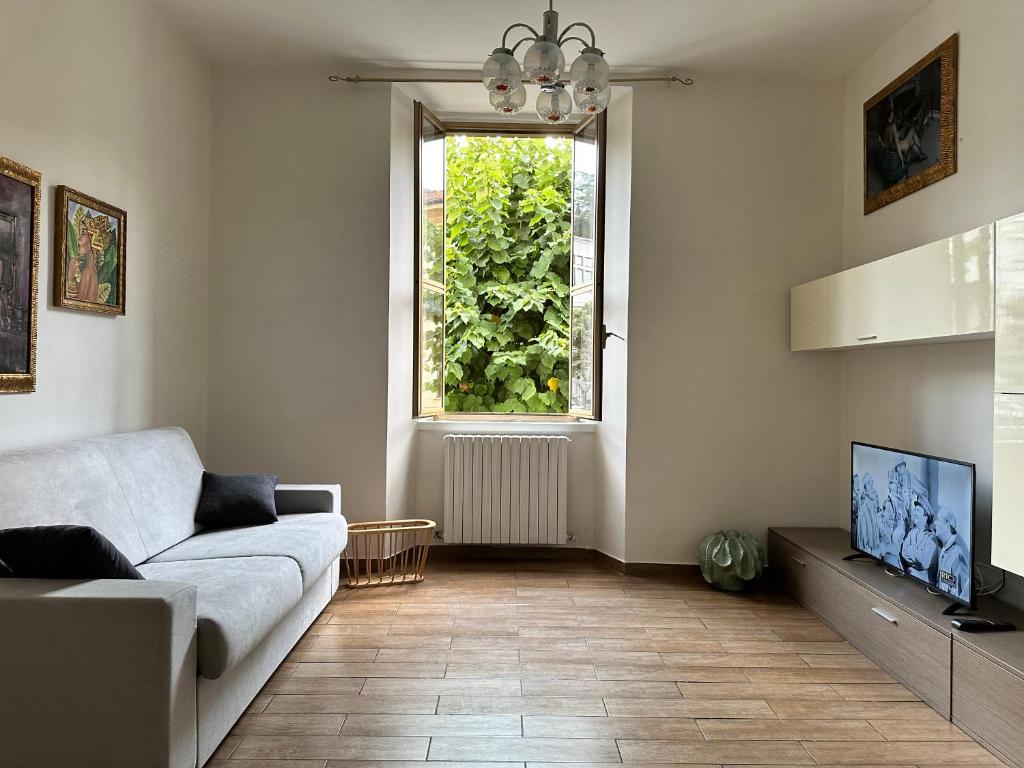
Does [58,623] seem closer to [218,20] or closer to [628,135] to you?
[218,20]

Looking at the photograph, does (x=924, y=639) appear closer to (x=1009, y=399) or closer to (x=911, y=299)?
(x=1009, y=399)

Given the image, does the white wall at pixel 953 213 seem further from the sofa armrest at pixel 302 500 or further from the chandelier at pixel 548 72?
the sofa armrest at pixel 302 500

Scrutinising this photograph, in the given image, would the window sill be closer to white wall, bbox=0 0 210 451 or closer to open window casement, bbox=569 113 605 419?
open window casement, bbox=569 113 605 419

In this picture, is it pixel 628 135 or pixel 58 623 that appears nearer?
pixel 58 623

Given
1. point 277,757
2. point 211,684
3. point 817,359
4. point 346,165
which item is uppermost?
point 346,165

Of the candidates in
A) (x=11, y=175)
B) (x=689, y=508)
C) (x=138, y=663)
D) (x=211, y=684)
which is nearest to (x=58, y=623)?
(x=138, y=663)

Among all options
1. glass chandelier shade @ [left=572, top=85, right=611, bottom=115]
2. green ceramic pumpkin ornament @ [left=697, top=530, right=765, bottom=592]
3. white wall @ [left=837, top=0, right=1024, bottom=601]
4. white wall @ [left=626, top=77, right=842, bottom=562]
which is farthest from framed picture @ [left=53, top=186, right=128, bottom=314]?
white wall @ [left=837, top=0, right=1024, bottom=601]

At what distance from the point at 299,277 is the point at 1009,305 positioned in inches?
135

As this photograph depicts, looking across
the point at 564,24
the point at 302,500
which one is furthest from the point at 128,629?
the point at 564,24

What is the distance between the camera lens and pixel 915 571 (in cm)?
300

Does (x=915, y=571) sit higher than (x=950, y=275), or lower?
lower

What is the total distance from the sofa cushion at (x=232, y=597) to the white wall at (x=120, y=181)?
79 centimetres

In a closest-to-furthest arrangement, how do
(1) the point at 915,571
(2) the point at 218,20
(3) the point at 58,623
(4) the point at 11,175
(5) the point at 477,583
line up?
(3) the point at 58,623 < (4) the point at 11,175 < (1) the point at 915,571 < (2) the point at 218,20 < (5) the point at 477,583

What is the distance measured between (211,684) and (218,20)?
10.4 feet
